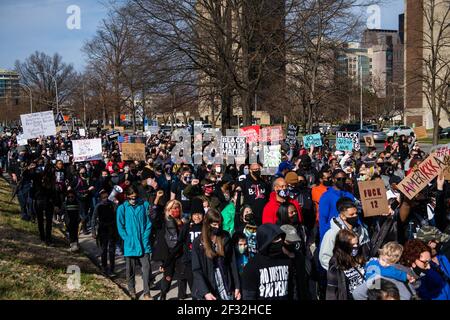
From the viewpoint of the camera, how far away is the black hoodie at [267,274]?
16.1ft

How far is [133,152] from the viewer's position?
16.9 m

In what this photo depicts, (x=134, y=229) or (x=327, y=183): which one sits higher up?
(x=327, y=183)

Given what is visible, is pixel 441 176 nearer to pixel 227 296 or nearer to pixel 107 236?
pixel 227 296

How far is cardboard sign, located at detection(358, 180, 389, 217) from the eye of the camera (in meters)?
8.16

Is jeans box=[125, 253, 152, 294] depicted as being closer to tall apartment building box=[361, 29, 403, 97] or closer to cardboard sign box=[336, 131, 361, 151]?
cardboard sign box=[336, 131, 361, 151]

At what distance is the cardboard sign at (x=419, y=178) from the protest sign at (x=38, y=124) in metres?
13.6

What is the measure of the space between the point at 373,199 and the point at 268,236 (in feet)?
12.1

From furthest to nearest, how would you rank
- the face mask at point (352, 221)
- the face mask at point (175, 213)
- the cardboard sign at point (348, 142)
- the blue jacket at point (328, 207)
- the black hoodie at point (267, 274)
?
the cardboard sign at point (348, 142) → the blue jacket at point (328, 207) → the face mask at point (175, 213) → the face mask at point (352, 221) → the black hoodie at point (267, 274)

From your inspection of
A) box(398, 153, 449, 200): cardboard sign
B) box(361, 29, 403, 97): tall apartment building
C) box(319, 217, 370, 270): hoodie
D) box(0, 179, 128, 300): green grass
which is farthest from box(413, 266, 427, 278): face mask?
box(361, 29, 403, 97): tall apartment building

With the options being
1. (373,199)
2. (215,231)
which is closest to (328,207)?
(373,199)

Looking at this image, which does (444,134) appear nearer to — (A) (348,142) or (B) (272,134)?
(A) (348,142)

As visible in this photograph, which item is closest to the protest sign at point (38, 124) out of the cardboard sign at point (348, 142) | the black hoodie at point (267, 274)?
the cardboard sign at point (348, 142)

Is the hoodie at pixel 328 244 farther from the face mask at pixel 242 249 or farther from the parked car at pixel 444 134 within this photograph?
the parked car at pixel 444 134

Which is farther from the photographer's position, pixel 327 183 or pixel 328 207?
pixel 327 183
